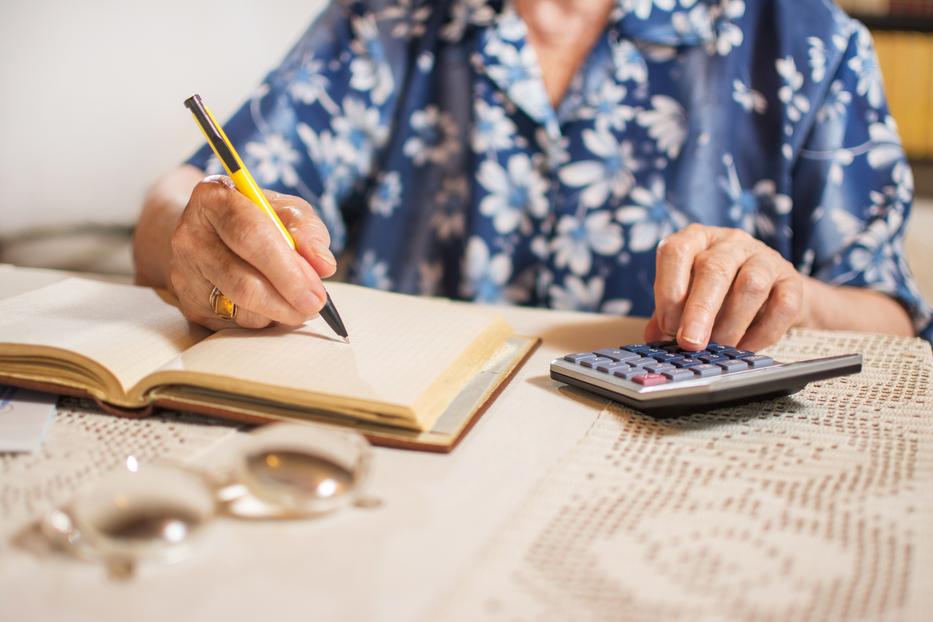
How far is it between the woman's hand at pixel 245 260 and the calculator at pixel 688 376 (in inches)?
8.0

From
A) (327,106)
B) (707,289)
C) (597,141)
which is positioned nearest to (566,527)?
(707,289)

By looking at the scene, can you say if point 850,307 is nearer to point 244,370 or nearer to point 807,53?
point 807,53

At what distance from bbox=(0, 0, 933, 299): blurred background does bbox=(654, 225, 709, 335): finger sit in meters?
1.06

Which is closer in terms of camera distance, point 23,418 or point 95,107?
point 23,418

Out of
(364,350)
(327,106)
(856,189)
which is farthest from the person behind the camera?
(327,106)

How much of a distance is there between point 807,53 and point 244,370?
Result: 843 mm

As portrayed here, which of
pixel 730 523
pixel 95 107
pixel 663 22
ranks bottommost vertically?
pixel 730 523

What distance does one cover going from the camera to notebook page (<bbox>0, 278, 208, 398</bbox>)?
0.66 meters

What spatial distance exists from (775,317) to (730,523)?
321mm

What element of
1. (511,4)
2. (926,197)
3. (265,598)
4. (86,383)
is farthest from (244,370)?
(926,197)

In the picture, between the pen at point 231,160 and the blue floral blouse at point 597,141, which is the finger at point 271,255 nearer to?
the pen at point 231,160

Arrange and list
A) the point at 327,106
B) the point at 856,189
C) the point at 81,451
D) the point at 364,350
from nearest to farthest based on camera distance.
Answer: the point at 81,451, the point at 364,350, the point at 856,189, the point at 327,106

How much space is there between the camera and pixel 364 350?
685mm

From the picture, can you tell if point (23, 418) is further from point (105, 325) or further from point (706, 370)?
point (706, 370)
